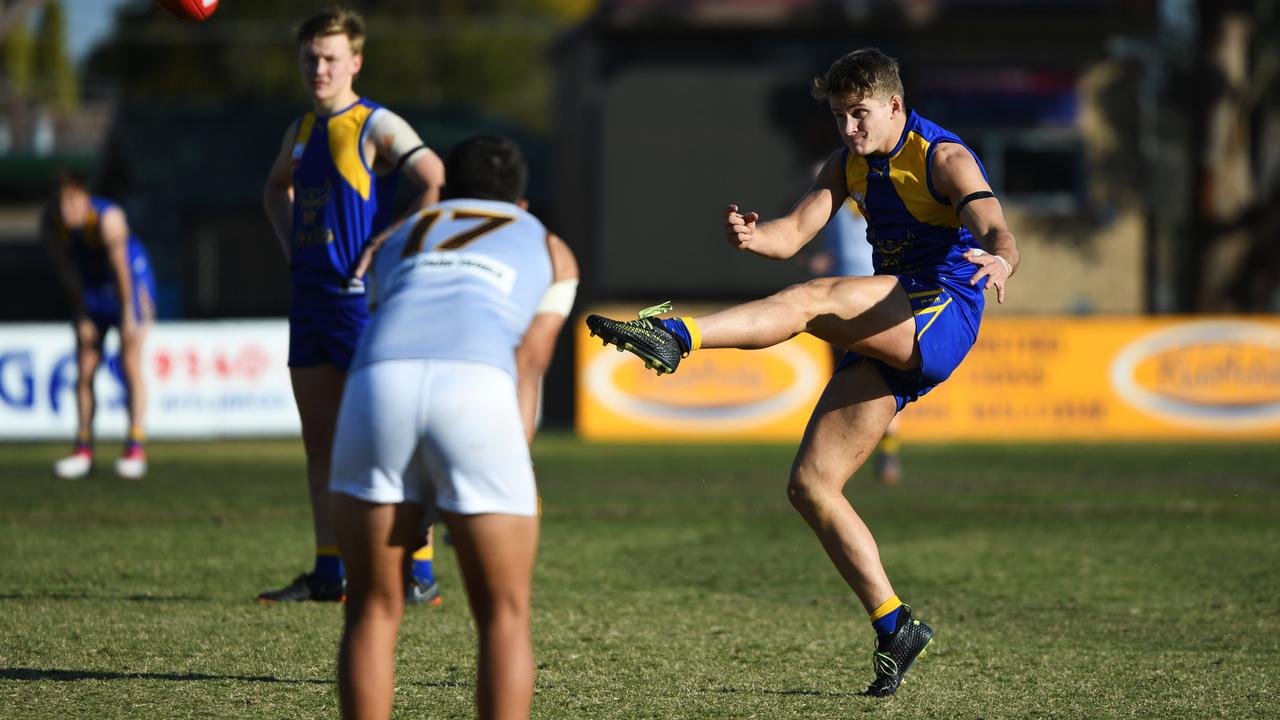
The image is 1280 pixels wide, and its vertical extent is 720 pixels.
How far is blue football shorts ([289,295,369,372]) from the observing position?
688cm

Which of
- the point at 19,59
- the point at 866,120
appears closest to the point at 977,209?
the point at 866,120

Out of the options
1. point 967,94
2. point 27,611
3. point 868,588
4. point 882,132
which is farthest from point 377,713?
point 967,94

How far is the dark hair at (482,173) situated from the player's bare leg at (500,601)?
3.12 ft

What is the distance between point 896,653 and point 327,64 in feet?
10.3

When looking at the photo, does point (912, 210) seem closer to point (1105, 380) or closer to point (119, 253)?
point (119, 253)

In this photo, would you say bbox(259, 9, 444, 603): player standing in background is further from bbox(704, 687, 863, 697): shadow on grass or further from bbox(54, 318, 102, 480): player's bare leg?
bbox(54, 318, 102, 480): player's bare leg

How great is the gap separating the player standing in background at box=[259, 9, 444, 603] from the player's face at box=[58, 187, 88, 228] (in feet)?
18.1

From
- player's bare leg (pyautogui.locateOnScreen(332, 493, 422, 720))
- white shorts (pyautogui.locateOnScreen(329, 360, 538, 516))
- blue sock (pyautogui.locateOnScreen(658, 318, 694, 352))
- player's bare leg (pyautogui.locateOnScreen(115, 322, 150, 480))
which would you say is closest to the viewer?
white shorts (pyautogui.locateOnScreen(329, 360, 538, 516))

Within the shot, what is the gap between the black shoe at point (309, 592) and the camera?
285 inches

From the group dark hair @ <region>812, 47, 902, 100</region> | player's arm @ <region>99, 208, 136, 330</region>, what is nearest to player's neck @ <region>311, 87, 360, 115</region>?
dark hair @ <region>812, 47, 902, 100</region>

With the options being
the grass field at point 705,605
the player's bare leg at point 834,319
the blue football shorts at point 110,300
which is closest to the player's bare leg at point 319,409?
the grass field at point 705,605

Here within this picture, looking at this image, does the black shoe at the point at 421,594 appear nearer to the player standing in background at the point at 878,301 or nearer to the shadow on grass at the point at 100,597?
the shadow on grass at the point at 100,597

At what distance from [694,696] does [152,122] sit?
3282 centimetres


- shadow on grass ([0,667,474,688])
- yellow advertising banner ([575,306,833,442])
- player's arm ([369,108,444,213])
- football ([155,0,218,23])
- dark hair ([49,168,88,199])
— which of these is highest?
football ([155,0,218,23])
